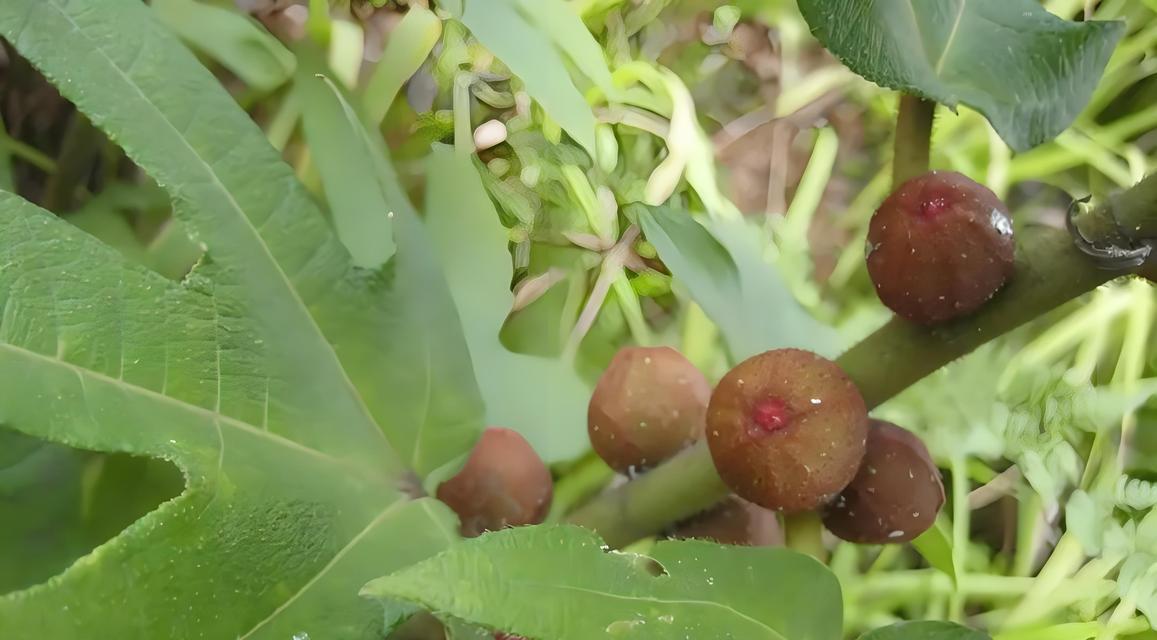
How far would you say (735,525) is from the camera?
16.3 inches

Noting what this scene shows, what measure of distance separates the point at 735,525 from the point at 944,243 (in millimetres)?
164

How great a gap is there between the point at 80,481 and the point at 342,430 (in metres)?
0.12

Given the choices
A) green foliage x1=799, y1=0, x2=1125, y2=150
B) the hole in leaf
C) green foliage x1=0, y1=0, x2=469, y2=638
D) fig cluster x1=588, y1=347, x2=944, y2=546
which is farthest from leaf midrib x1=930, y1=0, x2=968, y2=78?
the hole in leaf

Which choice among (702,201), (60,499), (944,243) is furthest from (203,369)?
(702,201)

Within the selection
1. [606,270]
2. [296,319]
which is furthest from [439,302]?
[606,270]

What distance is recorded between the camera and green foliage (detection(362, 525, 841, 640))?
0.76ft

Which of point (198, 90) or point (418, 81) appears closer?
point (198, 90)

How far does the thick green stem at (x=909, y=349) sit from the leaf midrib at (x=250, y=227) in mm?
112

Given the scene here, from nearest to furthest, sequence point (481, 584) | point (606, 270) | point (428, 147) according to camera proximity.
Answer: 1. point (481, 584)
2. point (428, 147)
3. point (606, 270)

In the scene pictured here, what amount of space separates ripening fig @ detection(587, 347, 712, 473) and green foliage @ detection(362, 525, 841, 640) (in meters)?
0.12

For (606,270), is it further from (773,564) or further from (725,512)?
(773,564)

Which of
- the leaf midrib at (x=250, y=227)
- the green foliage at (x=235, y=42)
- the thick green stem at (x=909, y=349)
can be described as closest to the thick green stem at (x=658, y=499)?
the thick green stem at (x=909, y=349)

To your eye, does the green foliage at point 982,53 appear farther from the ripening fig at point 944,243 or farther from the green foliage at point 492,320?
the green foliage at point 492,320

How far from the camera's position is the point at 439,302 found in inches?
14.8
